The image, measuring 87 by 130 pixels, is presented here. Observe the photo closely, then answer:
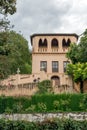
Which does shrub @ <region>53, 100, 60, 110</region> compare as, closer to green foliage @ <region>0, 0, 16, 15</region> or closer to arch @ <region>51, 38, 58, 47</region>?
green foliage @ <region>0, 0, 16, 15</region>

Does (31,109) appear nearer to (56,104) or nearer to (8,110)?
(8,110)

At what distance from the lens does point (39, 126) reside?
2292 centimetres

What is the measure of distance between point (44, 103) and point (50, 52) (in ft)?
60.3

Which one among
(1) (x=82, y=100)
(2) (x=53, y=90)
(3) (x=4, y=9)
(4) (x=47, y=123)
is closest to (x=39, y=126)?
(4) (x=47, y=123)

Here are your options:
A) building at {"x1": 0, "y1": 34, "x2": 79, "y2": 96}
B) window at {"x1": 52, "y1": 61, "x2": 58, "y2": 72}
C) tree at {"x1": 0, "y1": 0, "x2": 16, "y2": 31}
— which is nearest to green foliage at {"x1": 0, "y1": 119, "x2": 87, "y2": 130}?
tree at {"x1": 0, "y1": 0, "x2": 16, "y2": 31}

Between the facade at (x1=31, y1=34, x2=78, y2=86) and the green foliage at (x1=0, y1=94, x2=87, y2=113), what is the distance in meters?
15.9

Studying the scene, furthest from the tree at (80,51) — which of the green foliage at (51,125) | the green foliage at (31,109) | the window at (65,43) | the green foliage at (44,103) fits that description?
the green foliage at (51,125)

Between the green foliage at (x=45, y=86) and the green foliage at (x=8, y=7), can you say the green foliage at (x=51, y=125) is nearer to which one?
the green foliage at (x=8, y=7)

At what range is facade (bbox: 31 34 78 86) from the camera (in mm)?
57250

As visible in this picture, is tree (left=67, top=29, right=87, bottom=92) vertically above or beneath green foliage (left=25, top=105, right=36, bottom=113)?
above

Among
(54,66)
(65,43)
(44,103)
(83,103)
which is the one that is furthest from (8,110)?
(65,43)

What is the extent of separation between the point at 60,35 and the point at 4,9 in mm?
29865

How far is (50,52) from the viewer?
5791 cm

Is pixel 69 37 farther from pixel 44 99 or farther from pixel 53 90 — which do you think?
pixel 44 99
